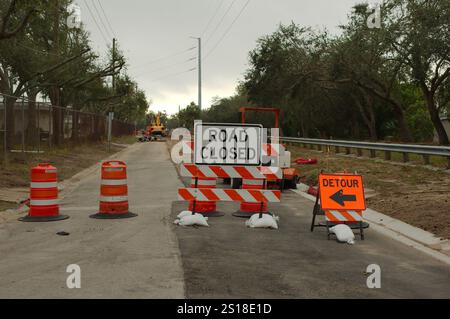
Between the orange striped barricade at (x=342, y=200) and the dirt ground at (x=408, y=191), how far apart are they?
126 centimetres

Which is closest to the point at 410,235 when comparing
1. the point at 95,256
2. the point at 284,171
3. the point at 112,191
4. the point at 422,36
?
the point at 95,256

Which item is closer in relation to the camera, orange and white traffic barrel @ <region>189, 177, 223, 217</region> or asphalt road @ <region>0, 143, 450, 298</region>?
asphalt road @ <region>0, 143, 450, 298</region>

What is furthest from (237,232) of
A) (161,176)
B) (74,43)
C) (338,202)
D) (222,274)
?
(74,43)

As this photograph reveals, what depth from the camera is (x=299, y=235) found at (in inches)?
361

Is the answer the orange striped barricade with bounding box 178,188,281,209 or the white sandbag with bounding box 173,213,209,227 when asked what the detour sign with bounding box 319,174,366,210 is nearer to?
the orange striped barricade with bounding box 178,188,281,209

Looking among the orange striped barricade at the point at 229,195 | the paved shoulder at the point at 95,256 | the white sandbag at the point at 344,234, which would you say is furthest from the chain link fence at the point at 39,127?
the white sandbag at the point at 344,234

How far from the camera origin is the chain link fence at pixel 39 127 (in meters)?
21.7

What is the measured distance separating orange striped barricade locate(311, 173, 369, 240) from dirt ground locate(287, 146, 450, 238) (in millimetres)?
1262

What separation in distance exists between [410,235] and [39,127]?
2463cm

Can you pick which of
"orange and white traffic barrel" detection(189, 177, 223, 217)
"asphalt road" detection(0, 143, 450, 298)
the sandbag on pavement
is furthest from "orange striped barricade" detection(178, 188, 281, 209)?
"orange and white traffic barrel" detection(189, 177, 223, 217)

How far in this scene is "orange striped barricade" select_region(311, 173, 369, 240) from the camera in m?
9.23

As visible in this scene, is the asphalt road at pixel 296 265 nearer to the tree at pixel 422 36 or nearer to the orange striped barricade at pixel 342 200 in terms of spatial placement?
the orange striped barricade at pixel 342 200

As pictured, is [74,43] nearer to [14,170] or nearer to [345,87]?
[345,87]
